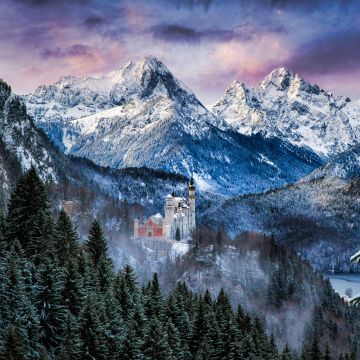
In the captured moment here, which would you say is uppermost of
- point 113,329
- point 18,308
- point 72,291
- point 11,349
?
point 72,291

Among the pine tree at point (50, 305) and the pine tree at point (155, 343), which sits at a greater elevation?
the pine tree at point (50, 305)

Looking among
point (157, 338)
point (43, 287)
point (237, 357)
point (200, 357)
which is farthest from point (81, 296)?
point (237, 357)

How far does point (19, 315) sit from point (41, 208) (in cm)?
2085

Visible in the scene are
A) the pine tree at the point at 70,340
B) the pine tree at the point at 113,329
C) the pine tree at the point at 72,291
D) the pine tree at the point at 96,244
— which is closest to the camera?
the pine tree at the point at 70,340

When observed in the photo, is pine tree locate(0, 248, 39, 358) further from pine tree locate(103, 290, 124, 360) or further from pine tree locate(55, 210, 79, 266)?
pine tree locate(55, 210, 79, 266)

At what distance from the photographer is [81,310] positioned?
6072cm

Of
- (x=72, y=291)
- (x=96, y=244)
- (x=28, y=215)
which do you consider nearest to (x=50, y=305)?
(x=72, y=291)

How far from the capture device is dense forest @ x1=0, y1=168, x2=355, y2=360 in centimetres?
5897

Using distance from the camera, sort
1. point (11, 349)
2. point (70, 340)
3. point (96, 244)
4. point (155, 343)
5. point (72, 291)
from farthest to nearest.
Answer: point (96, 244) < point (72, 291) < point (155, 343) < point (70, 340) < point (11, 349)

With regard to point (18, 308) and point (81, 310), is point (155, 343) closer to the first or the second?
point (81, 310)

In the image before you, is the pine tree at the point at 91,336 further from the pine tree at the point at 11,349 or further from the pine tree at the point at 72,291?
the pine tree at the point at 11,349

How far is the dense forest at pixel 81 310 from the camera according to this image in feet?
193

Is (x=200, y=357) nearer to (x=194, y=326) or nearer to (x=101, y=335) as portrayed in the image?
(x=194, y=326)

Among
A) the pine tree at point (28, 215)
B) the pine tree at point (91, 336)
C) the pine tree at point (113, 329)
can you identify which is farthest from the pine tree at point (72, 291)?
the pine tree at point (28, 215)
